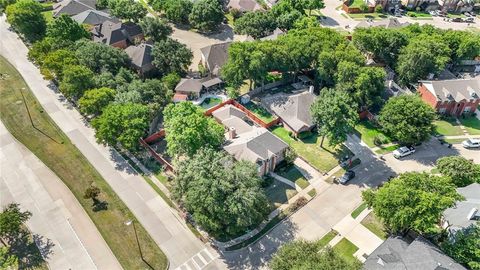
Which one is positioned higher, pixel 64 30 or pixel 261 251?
pixel 64 30

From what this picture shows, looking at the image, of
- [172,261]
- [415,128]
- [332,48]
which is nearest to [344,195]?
[415,128]

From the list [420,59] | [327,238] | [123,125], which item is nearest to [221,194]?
[327,238]

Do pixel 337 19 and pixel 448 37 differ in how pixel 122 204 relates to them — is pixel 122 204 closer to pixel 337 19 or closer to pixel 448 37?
pixel 448 37

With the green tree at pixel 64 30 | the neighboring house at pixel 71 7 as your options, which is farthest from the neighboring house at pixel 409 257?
the neighboring house at pixel 71 7

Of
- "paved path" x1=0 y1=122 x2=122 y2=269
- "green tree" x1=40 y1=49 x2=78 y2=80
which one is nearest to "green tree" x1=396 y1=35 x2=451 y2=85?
"paved path" x1=0 y1=122 x2=122 y2=269

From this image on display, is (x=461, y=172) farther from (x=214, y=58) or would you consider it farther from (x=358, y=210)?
(x=214, y=58)
